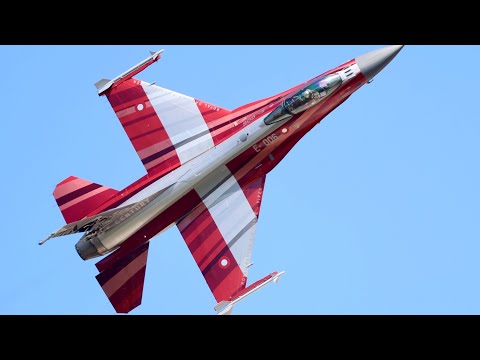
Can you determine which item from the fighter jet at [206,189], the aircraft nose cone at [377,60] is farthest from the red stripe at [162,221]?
the aircraft nose cone at [377,60]

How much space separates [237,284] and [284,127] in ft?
16.0

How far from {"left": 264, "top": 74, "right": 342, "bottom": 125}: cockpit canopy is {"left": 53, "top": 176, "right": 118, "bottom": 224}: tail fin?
546cm

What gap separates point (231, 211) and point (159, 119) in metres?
3.70

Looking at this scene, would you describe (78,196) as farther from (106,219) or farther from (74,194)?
(106,219)

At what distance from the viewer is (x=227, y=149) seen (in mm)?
29297

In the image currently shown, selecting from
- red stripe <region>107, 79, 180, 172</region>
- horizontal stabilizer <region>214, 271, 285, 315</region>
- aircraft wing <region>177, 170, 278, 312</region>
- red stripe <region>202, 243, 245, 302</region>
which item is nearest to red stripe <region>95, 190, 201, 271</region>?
aircraft wing <region>177, 170, 278, 312</region>

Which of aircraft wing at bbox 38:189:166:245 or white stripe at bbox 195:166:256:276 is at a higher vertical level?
aircraft wing at bbox 38:189:166:245

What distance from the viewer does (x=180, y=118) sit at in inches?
1203

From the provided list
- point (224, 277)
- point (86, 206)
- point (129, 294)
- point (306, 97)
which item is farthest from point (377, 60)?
point (129, 294)

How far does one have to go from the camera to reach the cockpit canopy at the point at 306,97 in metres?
29.0

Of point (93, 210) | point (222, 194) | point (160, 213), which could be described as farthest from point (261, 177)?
point (93, 210)

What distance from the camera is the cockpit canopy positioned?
28953mm

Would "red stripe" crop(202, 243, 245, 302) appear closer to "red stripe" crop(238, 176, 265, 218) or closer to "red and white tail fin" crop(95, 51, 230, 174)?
"red stripe" crop(238, 176, 265, 218)
